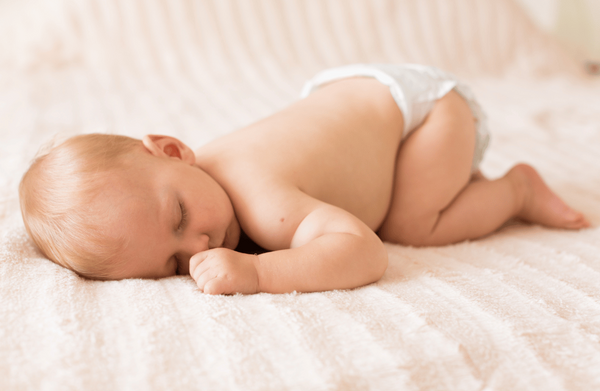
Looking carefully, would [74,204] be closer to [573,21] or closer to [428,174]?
[428,174]

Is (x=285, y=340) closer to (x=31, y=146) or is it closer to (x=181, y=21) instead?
(x=31, y=146)

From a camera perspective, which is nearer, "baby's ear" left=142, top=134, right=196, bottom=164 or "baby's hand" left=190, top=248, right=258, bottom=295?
"baby's hand" left=190, top=248, right=258, bottom=295

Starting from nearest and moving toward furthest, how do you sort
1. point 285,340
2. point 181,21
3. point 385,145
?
1. point 285,340
2. point 385,145
3. point 181,21

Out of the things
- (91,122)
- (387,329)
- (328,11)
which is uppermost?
(328,11)

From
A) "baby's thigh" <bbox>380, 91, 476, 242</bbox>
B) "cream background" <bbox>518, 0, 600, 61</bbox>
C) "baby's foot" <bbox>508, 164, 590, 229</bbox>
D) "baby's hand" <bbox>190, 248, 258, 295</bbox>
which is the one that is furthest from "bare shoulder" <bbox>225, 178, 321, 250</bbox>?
"cream background" <bbox>518, 0, 600, 61</bbox>

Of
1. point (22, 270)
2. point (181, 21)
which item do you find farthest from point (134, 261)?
point (181, 21)

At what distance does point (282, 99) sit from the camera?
191 centimetres

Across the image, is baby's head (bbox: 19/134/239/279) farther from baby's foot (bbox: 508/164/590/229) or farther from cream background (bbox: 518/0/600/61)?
cream background (bbox: 518/0/600/61)

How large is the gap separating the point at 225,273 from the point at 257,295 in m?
0.05

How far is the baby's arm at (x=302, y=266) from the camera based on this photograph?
704 millimetres

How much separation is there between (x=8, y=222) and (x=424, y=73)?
2.92 feet

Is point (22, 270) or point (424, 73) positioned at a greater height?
point (424, 73)

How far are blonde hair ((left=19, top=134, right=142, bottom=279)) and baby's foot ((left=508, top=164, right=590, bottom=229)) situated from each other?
0.82 meters

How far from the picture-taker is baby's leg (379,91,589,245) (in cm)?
108
